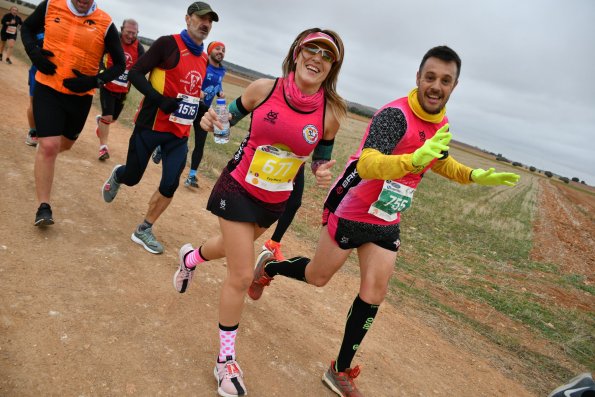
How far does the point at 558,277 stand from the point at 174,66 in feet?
30.2

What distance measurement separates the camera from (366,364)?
12.6 feet

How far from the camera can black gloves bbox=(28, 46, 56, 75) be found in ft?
13.2

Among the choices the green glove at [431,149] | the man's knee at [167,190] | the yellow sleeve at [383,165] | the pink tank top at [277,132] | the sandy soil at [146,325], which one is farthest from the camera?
the man's knee at [167,190]

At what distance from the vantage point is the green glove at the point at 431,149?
7.75 feet

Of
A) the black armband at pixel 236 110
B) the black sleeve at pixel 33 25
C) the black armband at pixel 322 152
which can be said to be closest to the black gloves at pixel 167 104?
the black armband at pixel 236 110

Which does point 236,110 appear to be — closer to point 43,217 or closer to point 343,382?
point 343,382

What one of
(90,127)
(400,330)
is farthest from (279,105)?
(90,127)

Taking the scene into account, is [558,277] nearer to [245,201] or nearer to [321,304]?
[321,304]

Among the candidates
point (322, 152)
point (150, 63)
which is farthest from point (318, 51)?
point (150, 63)

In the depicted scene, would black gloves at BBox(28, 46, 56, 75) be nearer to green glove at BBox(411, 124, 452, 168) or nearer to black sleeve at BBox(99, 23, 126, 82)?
black sleeve at BBox(99, 23, 126, 82)

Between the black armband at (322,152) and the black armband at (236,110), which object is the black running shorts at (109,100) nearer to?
the black armband at (236,110)

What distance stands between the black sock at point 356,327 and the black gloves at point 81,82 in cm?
330

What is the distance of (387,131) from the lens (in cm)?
286

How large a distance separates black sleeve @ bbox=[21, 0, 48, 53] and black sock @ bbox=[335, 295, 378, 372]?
154 inches
